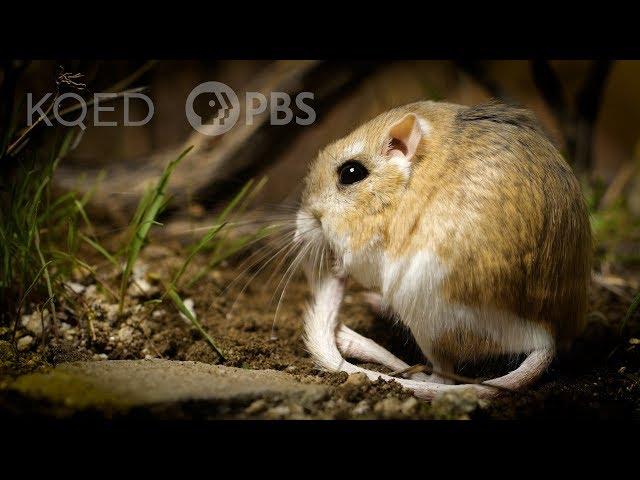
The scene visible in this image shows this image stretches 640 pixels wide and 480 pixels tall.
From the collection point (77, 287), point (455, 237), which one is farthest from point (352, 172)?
point (77, 287)

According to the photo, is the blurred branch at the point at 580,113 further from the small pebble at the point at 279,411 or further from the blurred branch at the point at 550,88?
the small pebble at the point at 279,411

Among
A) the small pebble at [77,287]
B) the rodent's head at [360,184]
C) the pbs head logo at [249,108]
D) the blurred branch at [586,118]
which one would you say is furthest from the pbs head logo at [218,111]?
the blurred branch at [586,118]

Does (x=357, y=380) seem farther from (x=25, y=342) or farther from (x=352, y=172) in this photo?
(x=25, y=342)

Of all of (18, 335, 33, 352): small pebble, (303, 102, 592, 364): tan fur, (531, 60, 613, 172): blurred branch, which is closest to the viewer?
(303, 102, 592, 364): tan fur

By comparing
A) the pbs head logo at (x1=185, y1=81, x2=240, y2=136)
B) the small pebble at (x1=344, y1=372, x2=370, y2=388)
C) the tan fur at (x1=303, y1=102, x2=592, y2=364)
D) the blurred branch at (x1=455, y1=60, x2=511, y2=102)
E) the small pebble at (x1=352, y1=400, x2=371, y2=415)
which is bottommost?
the small pebble at (x1=352, y1=400, x2=371, y2=415)

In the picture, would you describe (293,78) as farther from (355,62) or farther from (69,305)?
(69,305)

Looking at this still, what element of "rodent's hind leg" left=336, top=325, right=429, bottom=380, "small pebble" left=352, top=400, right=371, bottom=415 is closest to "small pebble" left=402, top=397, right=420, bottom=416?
"small pebble" left=352, top=400, right=371, bottom=415

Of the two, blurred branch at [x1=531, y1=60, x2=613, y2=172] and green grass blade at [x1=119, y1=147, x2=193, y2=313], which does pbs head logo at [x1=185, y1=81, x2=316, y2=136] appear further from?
blurred branch at [x1=531, y1=60, x2=613, y2=172]
